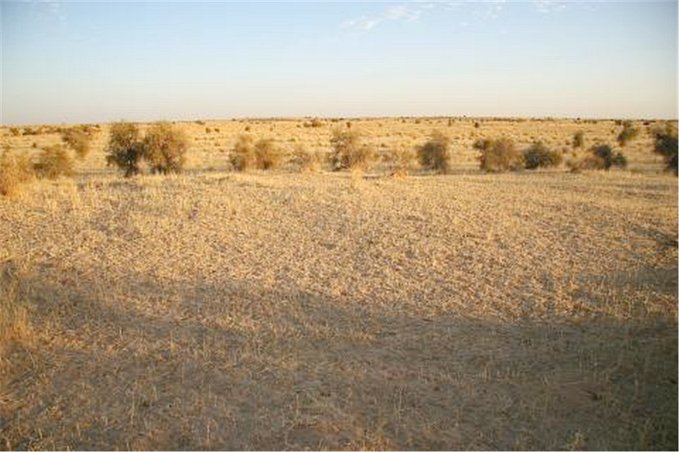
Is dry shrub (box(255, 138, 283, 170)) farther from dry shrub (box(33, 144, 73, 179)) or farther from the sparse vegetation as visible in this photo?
dry shrub (box(33, 144, 73, 179))

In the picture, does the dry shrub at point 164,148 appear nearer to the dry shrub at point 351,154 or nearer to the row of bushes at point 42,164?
the row of bushes at point 42,164

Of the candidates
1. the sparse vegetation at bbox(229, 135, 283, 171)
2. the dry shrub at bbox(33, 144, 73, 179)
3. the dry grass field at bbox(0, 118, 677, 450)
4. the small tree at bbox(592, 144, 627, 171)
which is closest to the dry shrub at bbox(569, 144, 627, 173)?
the small tree at bbox(592, 144, 627, 171)

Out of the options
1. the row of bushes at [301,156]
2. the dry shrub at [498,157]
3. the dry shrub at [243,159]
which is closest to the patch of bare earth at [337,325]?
the row of bushes at [301,156]

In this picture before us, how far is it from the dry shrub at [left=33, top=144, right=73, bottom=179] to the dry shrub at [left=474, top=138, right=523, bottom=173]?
15264 millimetres

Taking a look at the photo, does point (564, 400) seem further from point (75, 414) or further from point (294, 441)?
point (75, 414)

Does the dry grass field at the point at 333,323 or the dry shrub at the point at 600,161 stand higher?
the dry shrub at the point at 600,161

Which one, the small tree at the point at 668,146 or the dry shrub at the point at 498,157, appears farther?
the dry shrub at the point at 498,157

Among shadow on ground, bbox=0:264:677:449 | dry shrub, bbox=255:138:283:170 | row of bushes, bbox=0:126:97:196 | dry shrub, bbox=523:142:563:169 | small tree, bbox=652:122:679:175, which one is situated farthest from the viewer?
dry shrub, bbox=255:138:283:170

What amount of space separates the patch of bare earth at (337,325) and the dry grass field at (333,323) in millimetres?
29

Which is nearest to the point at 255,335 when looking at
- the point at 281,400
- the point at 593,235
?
the point at 281,400

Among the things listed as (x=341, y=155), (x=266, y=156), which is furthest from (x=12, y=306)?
(x=341, y=155)

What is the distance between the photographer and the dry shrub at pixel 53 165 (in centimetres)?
2098

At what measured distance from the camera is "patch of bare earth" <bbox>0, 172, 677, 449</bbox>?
208 inches

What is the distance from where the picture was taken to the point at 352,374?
6.02 metres
